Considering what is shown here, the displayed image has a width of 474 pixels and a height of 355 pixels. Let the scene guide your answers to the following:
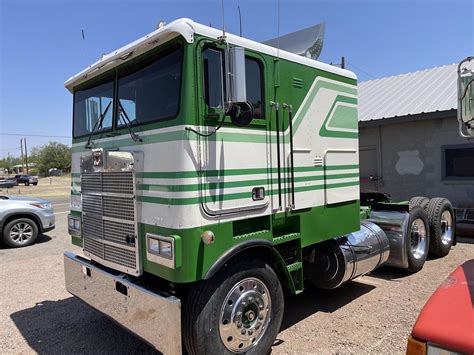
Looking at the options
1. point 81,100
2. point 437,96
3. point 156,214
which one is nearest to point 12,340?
point 156,214

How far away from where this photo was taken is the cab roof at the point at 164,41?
304 centimetres

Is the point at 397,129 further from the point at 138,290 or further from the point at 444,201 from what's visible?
the point at 138,290

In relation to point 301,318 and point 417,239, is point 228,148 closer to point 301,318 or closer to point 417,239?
point 301,318

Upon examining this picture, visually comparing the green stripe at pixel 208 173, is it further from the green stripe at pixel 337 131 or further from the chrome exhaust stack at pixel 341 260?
the chrome exhaust stack at pixel 341 260

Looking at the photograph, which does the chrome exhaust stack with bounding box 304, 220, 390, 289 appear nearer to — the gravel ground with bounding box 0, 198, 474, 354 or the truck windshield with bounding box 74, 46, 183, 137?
the gravel ground with bounding box 0, 198, 474, 354

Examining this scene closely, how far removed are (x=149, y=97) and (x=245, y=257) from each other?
1684mm

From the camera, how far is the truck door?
10.3ft

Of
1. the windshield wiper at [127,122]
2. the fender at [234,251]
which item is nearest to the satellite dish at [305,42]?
the windshield wiper at [127,122]

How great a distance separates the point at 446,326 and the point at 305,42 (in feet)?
11.5

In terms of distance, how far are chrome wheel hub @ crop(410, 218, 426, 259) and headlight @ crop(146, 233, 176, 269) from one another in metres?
4.77

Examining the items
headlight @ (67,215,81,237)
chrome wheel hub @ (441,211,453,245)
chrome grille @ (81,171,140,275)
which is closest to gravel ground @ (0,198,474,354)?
headlight @ (67,215,81,237)

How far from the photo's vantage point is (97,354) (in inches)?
148

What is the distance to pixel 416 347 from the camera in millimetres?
1984

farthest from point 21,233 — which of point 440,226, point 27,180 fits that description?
point 27,180
